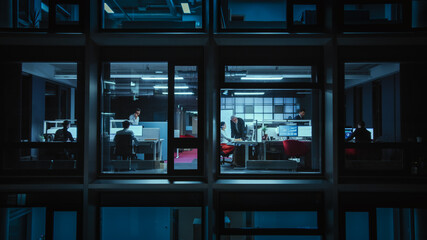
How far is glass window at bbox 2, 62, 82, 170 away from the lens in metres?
3.57

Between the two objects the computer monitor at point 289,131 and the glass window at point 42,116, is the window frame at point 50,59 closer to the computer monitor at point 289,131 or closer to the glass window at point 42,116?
the glass window at point 42,116

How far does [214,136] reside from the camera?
11.1 ft

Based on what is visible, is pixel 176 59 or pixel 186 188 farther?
pixel 176 59

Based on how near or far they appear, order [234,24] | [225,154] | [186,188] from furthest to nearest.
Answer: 1. [225,154]
2. [234,24]
3. [186,188]

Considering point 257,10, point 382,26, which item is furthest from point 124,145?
point 382,26

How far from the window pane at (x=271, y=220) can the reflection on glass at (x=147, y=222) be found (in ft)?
1.75

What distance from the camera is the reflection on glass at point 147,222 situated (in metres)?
3.80

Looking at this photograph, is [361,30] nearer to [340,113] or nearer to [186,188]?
[340,113]

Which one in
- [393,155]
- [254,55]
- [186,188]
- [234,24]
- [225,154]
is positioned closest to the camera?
[186,188]

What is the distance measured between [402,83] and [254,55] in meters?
2.14

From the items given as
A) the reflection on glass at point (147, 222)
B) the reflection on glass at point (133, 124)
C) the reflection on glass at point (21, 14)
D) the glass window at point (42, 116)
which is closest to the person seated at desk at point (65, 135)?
the glass window at point (42, 116)

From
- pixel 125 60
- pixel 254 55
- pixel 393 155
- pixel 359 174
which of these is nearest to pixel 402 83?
pixel 359 174

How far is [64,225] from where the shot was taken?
340cm

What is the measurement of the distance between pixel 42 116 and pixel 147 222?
661 centimetres
